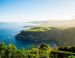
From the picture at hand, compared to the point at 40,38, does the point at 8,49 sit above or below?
above

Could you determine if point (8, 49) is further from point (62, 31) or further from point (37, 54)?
point (62, 31)

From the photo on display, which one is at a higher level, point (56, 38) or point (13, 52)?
point (13, 52)

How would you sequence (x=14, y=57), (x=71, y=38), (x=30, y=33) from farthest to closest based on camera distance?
(x=30, y=33), (x=71, y=38), (x=14, y=57)

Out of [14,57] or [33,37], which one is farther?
[33,37]

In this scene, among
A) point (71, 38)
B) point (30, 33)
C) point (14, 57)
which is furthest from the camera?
point (30, 33)

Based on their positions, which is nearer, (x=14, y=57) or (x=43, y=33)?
(x=14, y=57)

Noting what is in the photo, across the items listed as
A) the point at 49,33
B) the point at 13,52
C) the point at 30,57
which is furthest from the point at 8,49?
the point at 49,33

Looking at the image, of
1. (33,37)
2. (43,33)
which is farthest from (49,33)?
(33,37)

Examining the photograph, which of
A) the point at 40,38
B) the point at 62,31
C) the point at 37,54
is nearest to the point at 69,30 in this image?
the point at 62,31

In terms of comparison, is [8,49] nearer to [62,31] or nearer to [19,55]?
[19,55]
